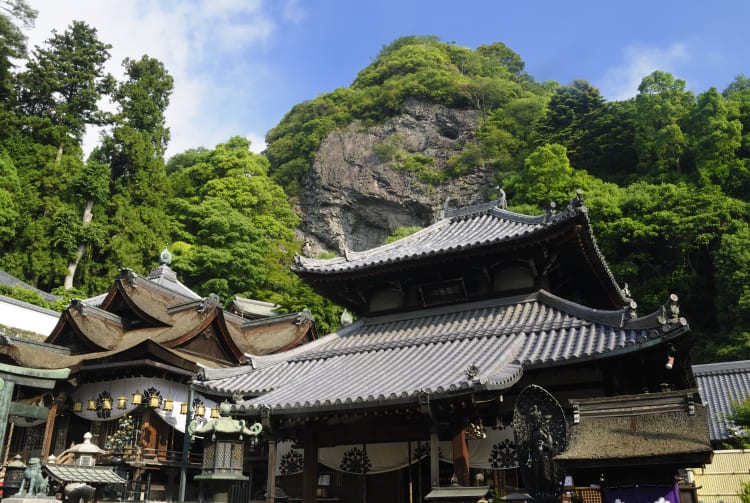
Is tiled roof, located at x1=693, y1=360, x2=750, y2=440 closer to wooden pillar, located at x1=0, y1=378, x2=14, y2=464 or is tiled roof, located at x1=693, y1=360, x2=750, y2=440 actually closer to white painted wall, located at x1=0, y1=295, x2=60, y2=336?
wooden pillar, located at x1=0, y1=378, x2=14, y2=464

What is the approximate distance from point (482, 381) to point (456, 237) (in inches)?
288

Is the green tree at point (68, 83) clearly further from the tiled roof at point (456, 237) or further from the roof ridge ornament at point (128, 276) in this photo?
the tiled roof at point (456, 237)

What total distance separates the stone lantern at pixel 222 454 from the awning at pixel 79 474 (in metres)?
2.64

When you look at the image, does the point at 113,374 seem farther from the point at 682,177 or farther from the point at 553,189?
the point at 682,177

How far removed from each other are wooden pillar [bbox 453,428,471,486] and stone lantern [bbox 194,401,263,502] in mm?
3918

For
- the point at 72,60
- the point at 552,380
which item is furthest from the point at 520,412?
the point at 72,60

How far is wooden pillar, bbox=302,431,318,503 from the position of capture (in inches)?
477

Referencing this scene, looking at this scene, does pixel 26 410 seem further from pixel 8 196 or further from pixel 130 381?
pixel 8 196

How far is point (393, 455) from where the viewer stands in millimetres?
13430

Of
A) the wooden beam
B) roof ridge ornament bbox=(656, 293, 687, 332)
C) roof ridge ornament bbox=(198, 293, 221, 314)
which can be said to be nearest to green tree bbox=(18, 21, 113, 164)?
roof ridge ornament bbox=(198, 293, 221, 314)

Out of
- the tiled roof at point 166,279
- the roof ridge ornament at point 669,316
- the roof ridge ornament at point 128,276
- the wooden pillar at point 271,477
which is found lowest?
the wooden pillar at point 271,477

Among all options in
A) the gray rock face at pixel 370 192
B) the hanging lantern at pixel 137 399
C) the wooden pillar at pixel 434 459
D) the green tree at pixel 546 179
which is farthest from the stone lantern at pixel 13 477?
the gray rock face at pixel 370 192

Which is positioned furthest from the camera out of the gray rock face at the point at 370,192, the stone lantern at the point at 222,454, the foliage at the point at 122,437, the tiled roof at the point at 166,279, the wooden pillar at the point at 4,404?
the gray rock face at the point at 370,192

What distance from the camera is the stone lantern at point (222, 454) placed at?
→ 1075 centimetres
